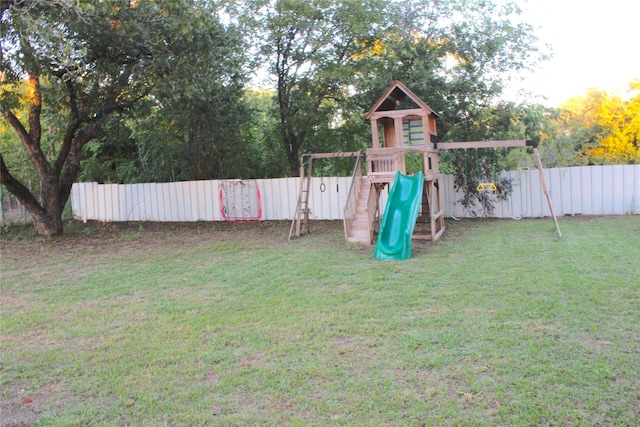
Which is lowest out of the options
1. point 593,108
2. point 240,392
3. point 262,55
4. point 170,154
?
point 240,392

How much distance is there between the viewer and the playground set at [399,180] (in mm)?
9125

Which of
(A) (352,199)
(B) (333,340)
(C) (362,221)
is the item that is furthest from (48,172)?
(B) (333,340)

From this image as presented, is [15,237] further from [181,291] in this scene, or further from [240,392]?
[240,392]

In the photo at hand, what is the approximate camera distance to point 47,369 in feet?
13.8

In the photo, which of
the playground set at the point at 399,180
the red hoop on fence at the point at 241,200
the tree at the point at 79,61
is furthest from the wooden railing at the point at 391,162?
the red hoop on fence at the point at 241,200

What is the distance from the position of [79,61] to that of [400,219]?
5.74 m

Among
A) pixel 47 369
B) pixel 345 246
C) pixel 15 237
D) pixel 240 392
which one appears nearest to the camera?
pixel 240 392

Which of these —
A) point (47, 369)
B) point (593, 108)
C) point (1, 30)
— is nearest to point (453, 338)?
point (47, 369)

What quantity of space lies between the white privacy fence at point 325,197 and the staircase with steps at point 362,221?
12.2ft

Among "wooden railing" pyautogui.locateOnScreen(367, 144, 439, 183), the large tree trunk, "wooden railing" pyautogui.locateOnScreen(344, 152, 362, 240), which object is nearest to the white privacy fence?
"wooden railing" pyautogui.locateOnScreen(344, 152, 362, 240)

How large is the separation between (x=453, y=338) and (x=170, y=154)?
48.2 feet

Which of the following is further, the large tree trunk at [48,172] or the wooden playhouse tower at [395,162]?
the large tree trunk at [48,172]

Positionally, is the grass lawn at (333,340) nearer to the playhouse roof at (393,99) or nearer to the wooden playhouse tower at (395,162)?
the wooden playhouse tower at (395,162)

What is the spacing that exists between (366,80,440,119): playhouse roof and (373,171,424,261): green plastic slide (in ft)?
5.61
